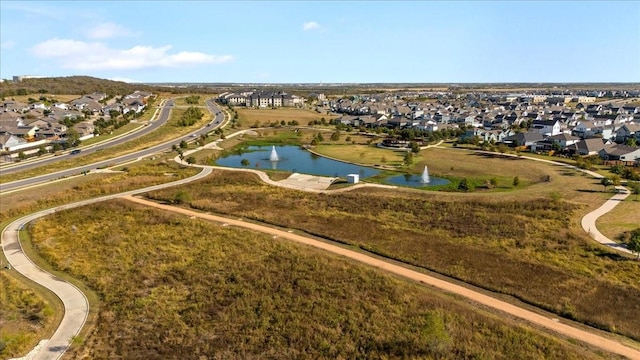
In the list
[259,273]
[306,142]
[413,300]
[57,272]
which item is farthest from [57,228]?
[306,142]

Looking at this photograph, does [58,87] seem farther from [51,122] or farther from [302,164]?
[302,164]

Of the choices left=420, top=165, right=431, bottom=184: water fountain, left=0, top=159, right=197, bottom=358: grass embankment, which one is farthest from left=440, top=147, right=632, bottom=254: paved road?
left=0, top=159, right=197, bottom=358: grass embankment

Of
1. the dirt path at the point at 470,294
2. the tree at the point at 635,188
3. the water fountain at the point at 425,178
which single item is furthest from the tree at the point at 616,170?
the dirt path at the point at 470,294

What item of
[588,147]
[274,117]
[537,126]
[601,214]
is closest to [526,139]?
[588,147]

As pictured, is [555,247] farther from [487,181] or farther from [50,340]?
[50,340]

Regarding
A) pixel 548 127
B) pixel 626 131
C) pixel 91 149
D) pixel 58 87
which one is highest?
pixel 58 87

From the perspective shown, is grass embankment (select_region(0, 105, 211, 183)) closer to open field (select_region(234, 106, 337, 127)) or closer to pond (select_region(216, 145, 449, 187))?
open field (select_region(234, 106, 337, 127))

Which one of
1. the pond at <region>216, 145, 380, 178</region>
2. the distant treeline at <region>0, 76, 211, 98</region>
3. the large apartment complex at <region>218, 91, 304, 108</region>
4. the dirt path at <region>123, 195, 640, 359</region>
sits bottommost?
the dirt path at <region>123, 195, 640, 359</region>
